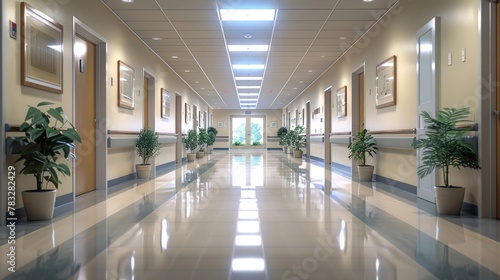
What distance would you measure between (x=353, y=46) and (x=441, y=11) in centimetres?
373

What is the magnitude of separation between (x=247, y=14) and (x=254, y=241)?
459 centimetres

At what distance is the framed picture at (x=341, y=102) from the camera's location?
9.14 m

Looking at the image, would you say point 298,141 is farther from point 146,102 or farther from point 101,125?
point 101,125

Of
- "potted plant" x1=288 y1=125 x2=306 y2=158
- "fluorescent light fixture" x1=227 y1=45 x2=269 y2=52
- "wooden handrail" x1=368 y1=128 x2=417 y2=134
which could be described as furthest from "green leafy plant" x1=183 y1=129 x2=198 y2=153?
"wooden handrail" x1=368 y1=128 x2=417 y2=134

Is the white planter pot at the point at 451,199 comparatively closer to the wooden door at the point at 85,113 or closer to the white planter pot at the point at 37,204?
the white planter pot at the point at 37,204

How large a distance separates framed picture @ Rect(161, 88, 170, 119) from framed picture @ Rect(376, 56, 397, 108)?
5.73 meters

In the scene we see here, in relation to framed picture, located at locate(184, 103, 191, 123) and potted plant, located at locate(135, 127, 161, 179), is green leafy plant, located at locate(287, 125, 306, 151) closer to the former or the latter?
framed picture, located at locate(184, 103, 191, 123)

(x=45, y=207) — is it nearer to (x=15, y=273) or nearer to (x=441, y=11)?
(x=15, y=273)

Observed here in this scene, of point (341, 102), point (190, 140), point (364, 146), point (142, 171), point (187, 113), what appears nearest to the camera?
point (364, 146)

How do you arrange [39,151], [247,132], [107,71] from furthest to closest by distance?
[247,132], [107,71], [39,151]

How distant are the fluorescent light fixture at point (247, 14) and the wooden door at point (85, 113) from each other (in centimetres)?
230

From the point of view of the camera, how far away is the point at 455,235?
3094 millimetres

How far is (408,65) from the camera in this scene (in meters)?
5.51

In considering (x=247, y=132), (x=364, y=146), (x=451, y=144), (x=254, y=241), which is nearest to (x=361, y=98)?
(x=364, y=146)
